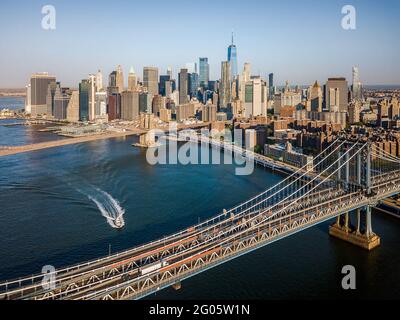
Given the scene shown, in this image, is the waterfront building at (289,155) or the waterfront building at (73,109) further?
the waterfront building at (73,109)

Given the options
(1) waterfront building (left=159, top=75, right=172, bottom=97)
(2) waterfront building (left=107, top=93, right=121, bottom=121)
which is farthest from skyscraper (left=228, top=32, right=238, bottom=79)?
(2) waterfront building (left=107, top=93, right=121, bottom=121)

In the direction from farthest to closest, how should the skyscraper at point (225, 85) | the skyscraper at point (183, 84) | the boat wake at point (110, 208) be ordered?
the skyscraper at point (183, 84), the skyscraper at point (225, 85), the boat wake at point (110, 208)

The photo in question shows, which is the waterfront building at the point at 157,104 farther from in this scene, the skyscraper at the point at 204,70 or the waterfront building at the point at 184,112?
the skyscraper at the point at 204,70

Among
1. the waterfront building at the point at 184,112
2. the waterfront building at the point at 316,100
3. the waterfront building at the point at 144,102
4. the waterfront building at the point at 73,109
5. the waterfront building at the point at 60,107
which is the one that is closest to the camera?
the waterfront building at the point at 316,100

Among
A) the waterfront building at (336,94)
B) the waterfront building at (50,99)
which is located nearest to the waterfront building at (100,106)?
the waterfront building at (50,99)

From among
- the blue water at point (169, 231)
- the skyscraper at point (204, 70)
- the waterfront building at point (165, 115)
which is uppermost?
the skyscraper at point (204, 70)

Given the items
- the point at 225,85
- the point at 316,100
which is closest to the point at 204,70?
the point at 225,85

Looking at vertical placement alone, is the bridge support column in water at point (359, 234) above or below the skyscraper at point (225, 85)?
below
